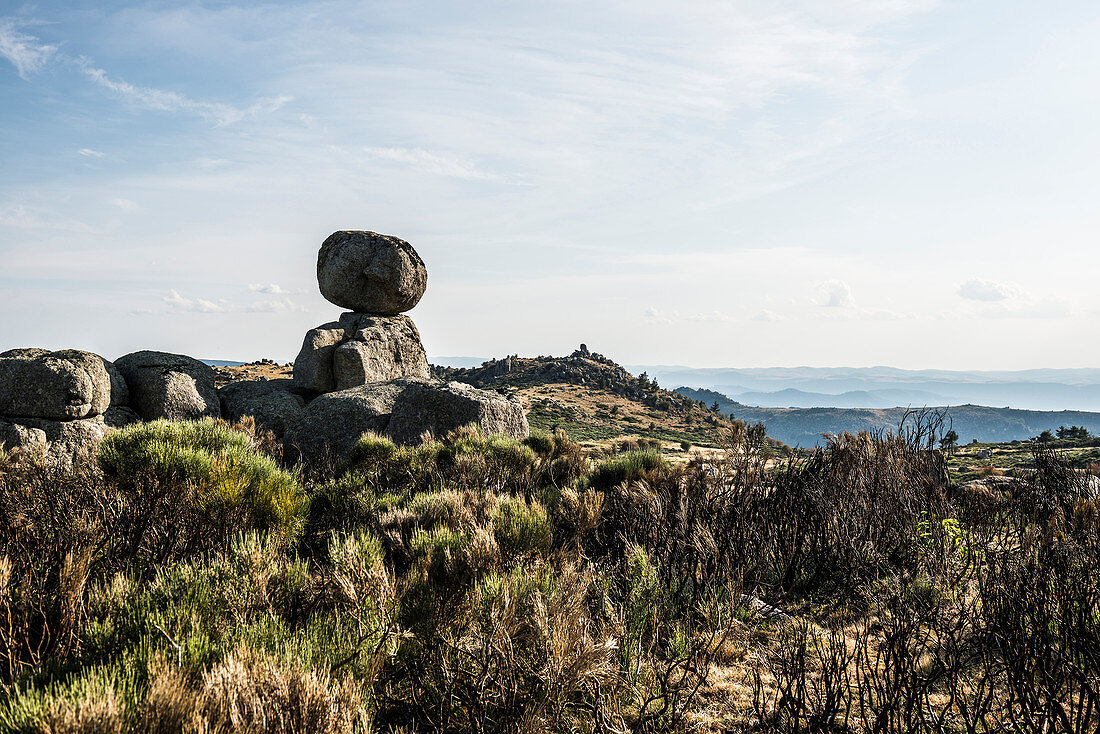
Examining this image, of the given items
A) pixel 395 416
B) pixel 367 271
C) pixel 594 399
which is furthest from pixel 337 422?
pixel 594 399

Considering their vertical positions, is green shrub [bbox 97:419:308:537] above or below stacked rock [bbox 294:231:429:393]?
below

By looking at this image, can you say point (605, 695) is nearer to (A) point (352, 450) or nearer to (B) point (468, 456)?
(B) point (468, 456)

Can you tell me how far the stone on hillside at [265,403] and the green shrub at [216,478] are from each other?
18.1 feet

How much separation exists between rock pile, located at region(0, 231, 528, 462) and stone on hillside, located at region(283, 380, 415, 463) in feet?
0.07

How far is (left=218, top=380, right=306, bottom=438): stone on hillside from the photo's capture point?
38.4 ft

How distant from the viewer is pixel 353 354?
1268 cm

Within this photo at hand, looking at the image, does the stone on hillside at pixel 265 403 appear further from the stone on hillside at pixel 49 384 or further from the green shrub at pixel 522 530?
the green shrub at pixel 522 530

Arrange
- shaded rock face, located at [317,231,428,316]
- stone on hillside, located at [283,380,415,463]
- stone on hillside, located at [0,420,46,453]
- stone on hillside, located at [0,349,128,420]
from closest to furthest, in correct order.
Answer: stone on hillside, located at [0,420,46,453] < stone on hillside, located at [0,349,128,420] < stone on hillside, located at [283,380,415,463] < shaded rock face, located at [317,231,428,316]

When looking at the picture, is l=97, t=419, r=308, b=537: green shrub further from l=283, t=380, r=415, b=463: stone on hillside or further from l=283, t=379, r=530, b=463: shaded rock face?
l=283, t=379, r=530, b=463: shaded rock face

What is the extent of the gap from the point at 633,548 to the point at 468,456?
11.9 ft

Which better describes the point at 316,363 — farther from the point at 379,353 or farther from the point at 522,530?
the point at 522,530

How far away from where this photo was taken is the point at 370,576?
10.5 ft

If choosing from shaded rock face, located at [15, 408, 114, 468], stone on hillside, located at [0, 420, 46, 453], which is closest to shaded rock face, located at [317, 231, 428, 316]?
shaded rock face, located at [15, 408, 114, 468]

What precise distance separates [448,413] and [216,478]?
241 inches
